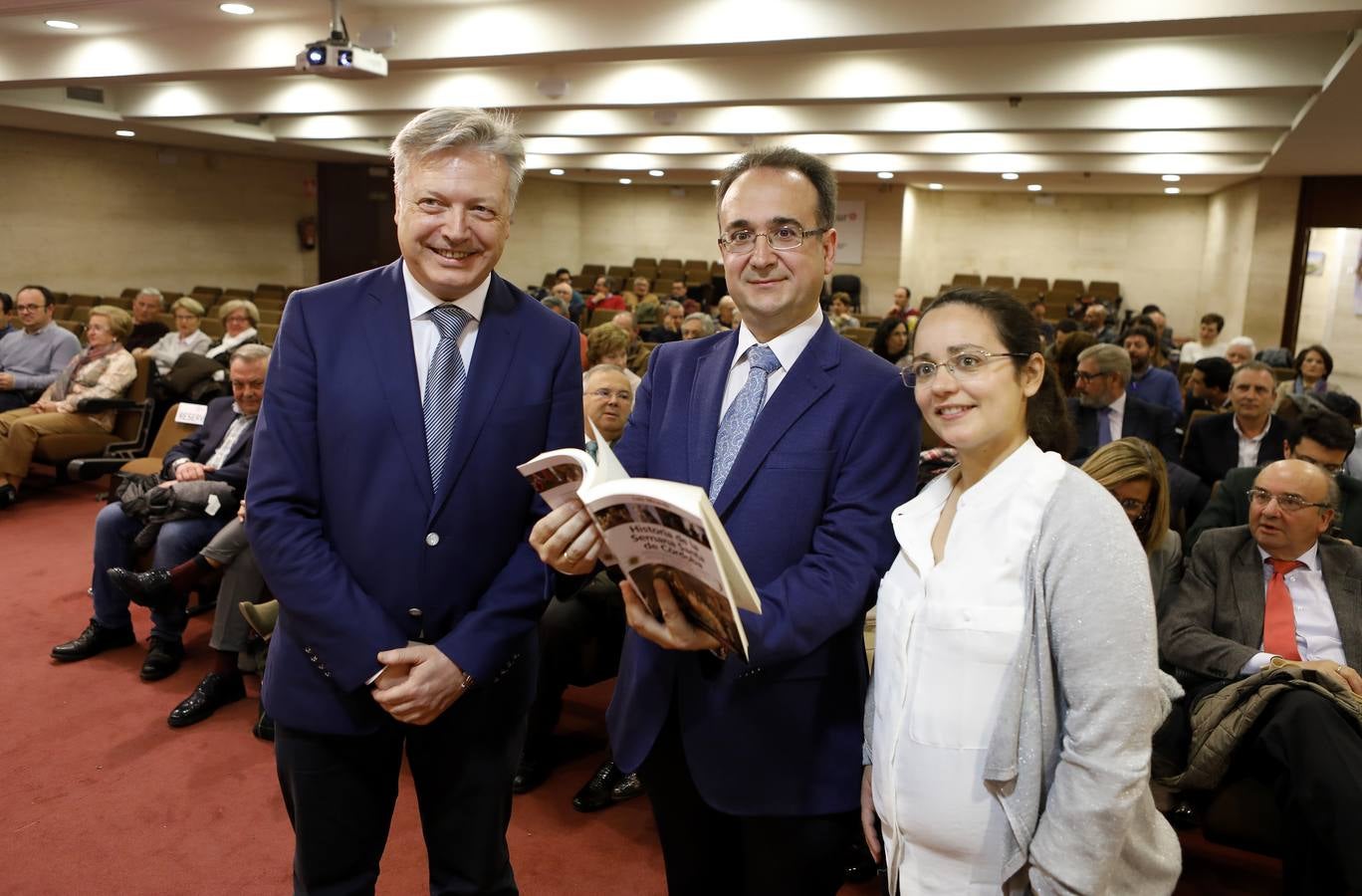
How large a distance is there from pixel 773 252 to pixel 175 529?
124 inches

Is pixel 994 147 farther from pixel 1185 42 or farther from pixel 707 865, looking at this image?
pixel 707 865

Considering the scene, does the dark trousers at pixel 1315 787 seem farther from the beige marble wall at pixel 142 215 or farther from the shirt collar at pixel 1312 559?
the beige marble wall at pixel 142 215

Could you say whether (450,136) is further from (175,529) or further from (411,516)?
(175,529)

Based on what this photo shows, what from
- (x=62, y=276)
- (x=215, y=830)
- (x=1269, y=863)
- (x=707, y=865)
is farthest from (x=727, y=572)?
(x=62, y=276)

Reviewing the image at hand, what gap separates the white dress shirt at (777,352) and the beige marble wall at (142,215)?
14.4 metres

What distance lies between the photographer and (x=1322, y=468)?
2.96 meters

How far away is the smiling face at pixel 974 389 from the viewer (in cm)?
133

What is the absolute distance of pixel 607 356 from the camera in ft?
16.0

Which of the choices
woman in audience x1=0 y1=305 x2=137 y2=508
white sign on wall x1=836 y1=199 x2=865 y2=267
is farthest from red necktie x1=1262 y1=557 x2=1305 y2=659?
white sign on wall x1=836 y1=199 x2=865 y2=267

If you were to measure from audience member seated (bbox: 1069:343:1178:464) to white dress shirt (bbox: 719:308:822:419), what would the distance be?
3371 millimetres

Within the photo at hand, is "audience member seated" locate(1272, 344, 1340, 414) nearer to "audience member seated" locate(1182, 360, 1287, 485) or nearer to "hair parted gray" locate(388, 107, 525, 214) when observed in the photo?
"audience member seated" locate(1182, 360, 1287, 485)

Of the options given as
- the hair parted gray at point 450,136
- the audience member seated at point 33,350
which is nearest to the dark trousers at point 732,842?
the hair parted gray at point 450,136

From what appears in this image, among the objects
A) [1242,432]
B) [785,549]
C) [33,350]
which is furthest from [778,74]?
[785,549]

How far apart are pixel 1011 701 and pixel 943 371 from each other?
18.0 inches
